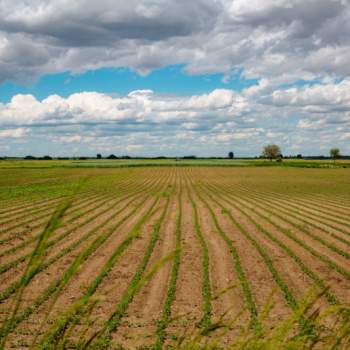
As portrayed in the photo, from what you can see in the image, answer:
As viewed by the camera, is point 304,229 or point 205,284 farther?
point 304,229

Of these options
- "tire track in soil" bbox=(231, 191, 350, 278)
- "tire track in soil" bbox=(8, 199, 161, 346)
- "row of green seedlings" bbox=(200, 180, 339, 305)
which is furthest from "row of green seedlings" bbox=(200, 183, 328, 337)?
"tire track in soil" bbox=(8, 199, 161, 346)

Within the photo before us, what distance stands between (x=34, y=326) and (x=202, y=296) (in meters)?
3.25

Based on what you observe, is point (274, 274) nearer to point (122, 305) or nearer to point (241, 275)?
point (241, 275)

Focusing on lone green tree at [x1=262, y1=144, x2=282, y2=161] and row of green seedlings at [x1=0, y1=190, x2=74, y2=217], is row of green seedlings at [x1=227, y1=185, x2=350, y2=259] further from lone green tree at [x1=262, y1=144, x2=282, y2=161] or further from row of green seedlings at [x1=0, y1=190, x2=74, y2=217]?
lone green tree at [x1=262, y1=144, x2=282, y2=161]

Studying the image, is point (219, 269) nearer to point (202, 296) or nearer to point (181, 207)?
point (202, 296)

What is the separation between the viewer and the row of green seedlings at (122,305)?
5.48ft

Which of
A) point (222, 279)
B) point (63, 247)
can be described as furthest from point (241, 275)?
point (63, 247)

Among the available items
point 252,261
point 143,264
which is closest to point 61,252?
point 143,264

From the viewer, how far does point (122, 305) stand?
280 inches

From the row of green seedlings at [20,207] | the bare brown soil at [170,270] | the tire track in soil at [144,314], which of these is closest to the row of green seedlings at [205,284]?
the bare brown soil at [170,270]

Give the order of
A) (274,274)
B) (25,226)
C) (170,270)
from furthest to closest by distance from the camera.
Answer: (25,226) → (170,270) → (274,274)

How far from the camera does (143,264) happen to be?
10.1 m

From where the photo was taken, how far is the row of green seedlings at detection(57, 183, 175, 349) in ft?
5.48

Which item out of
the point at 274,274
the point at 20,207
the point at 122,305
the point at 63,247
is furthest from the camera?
the point at 20,207
